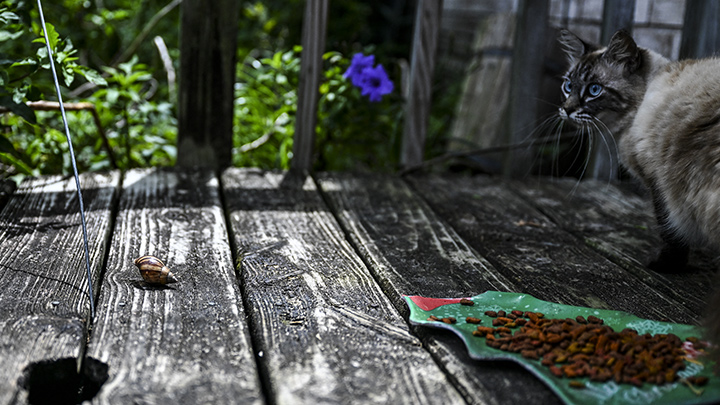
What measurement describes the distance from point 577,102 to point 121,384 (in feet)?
5.24

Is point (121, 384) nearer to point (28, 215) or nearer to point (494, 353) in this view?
point (494, 353)

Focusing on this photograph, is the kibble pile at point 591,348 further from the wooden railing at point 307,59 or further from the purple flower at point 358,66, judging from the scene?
the purple flower at point 358,66

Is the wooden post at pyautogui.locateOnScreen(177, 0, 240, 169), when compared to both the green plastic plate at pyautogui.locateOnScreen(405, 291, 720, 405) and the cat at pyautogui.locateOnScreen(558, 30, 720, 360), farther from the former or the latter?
the green plastic plate at pyautogui.locateOnScreen(405, 291, 720, 405)

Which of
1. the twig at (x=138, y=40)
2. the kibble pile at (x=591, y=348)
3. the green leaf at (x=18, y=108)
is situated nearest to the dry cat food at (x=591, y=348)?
the kibble pile at (x=591, y=348)

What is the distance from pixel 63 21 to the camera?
3586mm

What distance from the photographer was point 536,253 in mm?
1836

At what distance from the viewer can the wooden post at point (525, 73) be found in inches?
112

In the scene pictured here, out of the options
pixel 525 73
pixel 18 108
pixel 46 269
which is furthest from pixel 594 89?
pixel 18 108

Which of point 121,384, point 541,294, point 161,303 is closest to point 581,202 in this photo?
point 541,294

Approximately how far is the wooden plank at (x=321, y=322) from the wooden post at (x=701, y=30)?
174cm

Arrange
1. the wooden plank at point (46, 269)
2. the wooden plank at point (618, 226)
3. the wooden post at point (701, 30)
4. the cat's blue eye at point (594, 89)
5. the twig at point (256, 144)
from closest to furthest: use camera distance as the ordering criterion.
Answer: the wooden plank at point (46, 269) → the wooden plank at point (618, 226) → the cat's blue eye at point (594, 89) → the wooden post at point (701, 30) → the twig at point (256, 144)

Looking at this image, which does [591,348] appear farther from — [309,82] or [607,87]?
[309,82]

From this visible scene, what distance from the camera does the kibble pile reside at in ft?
3.33

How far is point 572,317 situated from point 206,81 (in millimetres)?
1854
